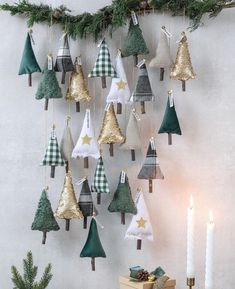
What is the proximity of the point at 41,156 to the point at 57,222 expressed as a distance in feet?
0.72

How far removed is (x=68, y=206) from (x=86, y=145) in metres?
0.19

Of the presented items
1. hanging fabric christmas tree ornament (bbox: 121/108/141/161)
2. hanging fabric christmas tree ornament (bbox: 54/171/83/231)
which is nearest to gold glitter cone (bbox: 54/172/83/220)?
hanging fabric christmas tree ornament (bbox: 54/171/83/231)

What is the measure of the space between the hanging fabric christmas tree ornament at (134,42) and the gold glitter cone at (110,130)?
17 centimetres

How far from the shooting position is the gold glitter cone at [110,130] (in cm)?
171

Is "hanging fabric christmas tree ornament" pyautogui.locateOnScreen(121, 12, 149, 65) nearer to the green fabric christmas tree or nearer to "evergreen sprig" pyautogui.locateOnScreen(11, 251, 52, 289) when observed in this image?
the green fabric christmas tree

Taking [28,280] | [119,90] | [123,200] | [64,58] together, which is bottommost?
[28,280]

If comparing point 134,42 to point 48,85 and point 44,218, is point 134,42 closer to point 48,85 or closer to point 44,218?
point 48,85

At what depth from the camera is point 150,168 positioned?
168cm

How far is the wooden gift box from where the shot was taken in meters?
1.57

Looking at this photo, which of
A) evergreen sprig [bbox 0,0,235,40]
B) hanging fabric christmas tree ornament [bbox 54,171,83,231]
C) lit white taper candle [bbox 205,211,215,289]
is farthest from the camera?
hanging fabric christmas tree ornament [bbox 54,171,83,231]

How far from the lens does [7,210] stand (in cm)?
192

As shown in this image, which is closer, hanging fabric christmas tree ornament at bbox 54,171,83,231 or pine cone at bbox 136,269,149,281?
pine cone at bbox 136,269,149,281

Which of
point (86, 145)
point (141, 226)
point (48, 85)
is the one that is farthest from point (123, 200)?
point (48, 85)

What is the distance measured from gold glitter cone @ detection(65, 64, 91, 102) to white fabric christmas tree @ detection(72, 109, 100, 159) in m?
0.08
